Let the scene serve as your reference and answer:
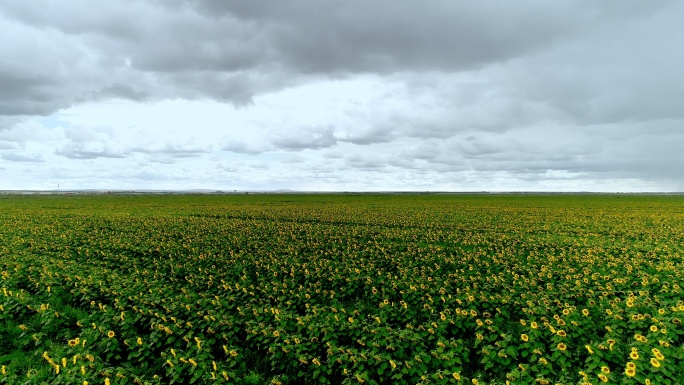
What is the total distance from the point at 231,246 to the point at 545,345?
15.7 metres

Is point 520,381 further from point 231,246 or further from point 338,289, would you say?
point 231,246

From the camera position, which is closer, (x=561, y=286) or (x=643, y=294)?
(x=643, y=294)

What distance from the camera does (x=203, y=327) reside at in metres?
8.48

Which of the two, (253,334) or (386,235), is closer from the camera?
(253,334)

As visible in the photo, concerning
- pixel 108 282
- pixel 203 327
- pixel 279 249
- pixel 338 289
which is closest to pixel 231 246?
pixel 279 249

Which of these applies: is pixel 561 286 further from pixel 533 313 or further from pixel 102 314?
pixel 102 314

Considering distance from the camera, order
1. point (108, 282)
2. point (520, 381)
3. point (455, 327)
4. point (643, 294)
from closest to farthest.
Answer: point (520, 381), point (455, 327), point (643, 294), point (108, 282)

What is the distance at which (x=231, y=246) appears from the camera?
19.4 m

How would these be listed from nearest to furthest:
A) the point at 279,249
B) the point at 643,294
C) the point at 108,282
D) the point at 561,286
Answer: the point at 643,294, the point at 561,286, the point at 108,282, the point at 279,249

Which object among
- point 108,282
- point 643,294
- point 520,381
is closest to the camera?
point 520,381

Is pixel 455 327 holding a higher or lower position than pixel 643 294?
lower

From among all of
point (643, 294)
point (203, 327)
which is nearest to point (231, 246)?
point (203, 327)

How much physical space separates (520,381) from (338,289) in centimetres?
724

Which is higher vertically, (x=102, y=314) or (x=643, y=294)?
(x=643, y=294)
